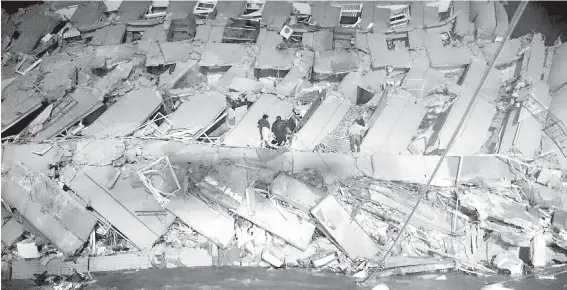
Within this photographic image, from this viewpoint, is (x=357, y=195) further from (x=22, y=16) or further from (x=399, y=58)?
(x=22, y=16)

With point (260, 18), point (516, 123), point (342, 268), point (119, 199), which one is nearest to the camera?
point (342, 268)

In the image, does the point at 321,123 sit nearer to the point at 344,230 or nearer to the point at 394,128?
the point at 394,128

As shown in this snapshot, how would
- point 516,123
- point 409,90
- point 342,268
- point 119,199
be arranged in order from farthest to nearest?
1. point 409,90
2. point 516,123
3. point 119,199
4. point 342,268

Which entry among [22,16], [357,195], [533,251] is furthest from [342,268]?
[22,16]

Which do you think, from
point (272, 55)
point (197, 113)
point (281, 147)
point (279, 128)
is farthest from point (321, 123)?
point (197, 113)

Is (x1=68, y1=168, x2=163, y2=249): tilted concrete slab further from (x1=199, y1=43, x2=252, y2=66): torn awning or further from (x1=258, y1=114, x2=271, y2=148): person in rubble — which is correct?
(x1=199, y1=43, x2=252, y2=66): torn awning

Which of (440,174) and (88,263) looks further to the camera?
(440,174)

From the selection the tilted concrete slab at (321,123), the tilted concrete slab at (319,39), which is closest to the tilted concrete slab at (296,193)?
the tilted concrete slab at (321,123)
